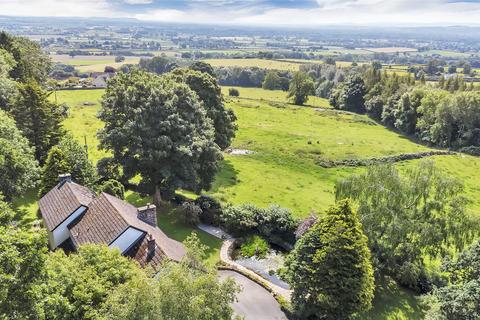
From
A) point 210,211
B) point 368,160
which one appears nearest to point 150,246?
point 210,211

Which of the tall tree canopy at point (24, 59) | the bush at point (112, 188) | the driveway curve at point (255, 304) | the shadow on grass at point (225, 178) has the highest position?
the tall tree canopy at point (24, 59)

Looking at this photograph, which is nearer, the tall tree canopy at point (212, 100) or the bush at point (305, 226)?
the bush at point (305, 226)

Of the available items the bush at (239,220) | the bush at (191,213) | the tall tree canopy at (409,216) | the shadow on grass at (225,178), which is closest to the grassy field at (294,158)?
the shadow on grass at (225,178)

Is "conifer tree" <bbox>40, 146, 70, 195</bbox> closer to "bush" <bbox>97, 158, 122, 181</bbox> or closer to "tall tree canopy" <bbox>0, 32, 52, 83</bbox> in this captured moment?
"bush" <bbox>97, 158, 122, 181</bbox>

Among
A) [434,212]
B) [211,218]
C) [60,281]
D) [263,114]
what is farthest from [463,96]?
[60,281]

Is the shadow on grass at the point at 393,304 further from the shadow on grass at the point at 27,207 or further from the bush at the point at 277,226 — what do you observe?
the shadow on grass at the point at 27,207

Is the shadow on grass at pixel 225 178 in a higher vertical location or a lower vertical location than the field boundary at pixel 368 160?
higher
